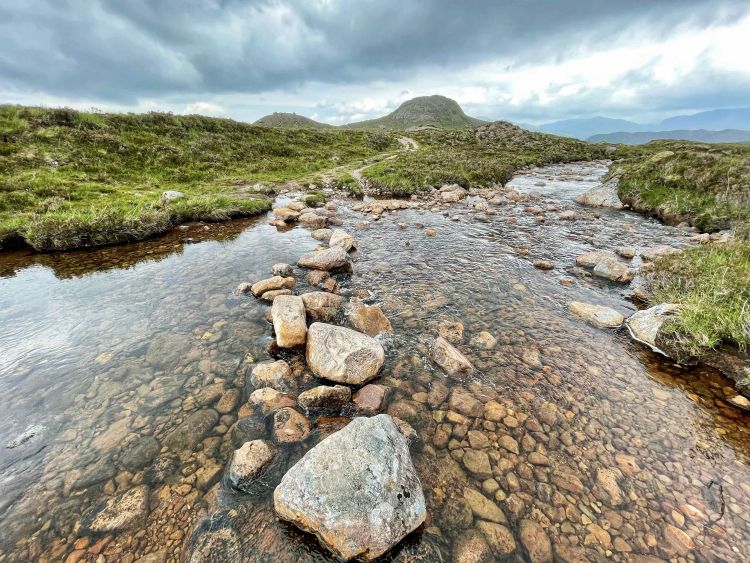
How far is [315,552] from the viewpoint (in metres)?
3.89

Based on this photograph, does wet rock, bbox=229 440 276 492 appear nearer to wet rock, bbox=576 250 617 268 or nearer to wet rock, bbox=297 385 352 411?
wet rock, bbox=297 385 352 411

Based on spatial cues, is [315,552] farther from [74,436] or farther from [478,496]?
[74,436]

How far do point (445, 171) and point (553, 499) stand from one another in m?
30.5

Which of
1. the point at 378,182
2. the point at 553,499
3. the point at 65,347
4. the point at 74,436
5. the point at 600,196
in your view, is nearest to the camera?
the point at 553,499

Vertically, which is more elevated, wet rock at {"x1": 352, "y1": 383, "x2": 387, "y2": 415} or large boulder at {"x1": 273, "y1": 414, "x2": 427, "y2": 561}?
large boulder at {"x1": 273, "y1": 414, "x2": 427, "y2": 561}

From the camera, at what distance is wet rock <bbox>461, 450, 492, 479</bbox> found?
4.89 meters

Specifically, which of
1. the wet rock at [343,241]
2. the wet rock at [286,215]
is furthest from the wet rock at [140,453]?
the wet rock at [286,215]

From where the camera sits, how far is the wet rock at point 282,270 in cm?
1155

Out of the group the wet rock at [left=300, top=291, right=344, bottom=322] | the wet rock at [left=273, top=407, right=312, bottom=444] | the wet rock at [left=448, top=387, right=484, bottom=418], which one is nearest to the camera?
the wet rock at [left=273, top=407, right=312, bottom=444]

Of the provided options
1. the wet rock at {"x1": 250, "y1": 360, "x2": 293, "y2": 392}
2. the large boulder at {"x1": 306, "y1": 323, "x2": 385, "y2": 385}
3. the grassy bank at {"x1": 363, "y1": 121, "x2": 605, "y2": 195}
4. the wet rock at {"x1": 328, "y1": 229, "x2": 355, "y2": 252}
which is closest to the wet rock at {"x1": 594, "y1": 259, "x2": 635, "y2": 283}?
the large boulder at {"x1": 306, "y1": 323, "x2": 385, "y2": 385}

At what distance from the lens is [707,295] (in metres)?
7.77

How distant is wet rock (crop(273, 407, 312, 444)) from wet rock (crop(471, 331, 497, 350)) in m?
4.49

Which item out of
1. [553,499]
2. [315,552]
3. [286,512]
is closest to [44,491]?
[286,512]

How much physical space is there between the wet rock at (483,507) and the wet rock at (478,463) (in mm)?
301
